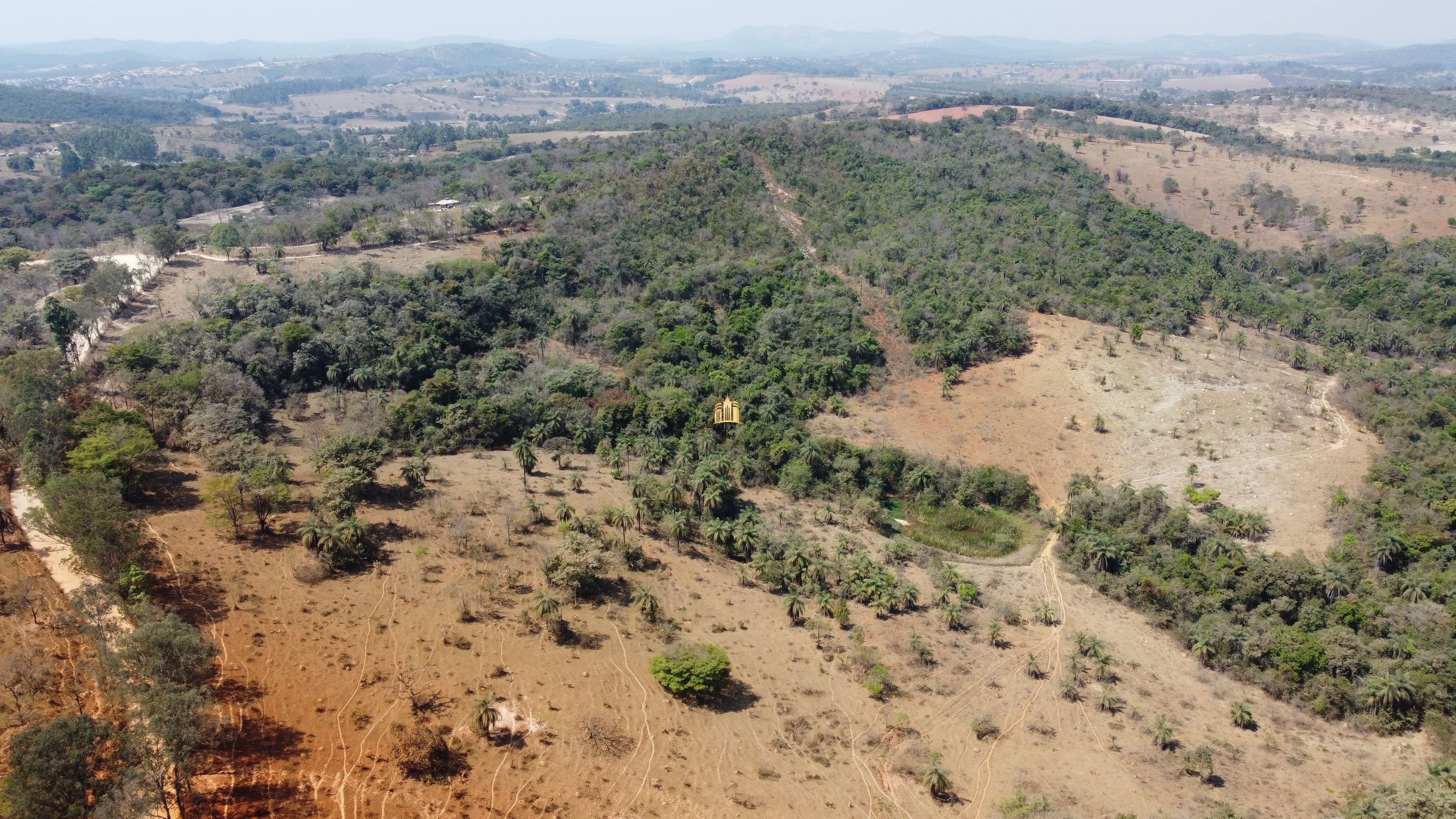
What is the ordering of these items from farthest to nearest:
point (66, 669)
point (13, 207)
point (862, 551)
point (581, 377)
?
point (13, 207) → point (581, 377) → point (862, 551) → point (66, 669)

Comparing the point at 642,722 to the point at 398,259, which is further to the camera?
the point at 398,259

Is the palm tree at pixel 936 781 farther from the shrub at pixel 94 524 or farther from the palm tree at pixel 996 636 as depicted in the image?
the shrub at pixel 94 524

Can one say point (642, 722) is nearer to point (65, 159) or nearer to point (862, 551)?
point (862, 551)

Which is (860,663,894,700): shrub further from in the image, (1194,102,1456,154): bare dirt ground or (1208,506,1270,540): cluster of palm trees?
(1194,102,1456,154): bare dirt ground

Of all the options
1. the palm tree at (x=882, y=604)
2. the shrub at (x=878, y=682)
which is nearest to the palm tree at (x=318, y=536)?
the shrub at (x=878, y=682)

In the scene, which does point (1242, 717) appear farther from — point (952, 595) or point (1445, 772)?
point (952, 595)

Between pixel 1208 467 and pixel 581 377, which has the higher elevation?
pixel 581 377

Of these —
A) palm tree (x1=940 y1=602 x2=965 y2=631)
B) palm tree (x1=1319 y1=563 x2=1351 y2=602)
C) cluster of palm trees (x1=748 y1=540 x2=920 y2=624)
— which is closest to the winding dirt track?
cluster of palm trees (x1=748 y1=540 x2=920 y2=624)

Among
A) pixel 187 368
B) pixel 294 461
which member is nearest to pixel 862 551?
pixel 294 461
